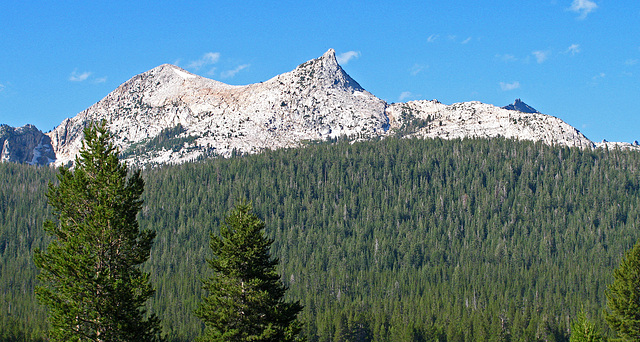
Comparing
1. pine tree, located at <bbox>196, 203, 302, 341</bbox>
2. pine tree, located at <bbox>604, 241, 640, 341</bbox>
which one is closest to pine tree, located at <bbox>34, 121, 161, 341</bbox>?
pine tree, located at <bbox>196, 203, 302, 341</bbox>

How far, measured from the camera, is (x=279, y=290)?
38.2 m

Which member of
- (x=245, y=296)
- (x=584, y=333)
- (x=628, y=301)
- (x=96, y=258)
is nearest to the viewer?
(x=96, y=258)

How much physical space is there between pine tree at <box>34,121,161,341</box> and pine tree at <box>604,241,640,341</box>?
34.2 meters

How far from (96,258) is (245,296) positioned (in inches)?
321

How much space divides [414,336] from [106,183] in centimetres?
12837

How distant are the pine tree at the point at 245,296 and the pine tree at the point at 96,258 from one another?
Answer: 374 cm

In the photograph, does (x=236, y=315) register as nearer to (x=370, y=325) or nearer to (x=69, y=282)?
(x=69, y=282)

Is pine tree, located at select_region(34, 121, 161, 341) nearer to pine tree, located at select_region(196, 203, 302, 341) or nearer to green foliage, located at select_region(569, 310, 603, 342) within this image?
pine tree, located at select_region(196, 203, 302, 341)

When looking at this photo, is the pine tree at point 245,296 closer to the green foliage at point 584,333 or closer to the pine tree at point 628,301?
the green foliage at point 584,333

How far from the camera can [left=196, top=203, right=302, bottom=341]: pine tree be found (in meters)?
36.8

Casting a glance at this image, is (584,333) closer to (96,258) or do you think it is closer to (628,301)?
(628,301)

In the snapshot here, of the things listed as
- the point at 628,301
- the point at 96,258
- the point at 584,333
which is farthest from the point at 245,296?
the point at 628,301

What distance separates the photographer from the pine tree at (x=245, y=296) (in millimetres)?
36750

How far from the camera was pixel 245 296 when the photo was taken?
3700 cm
